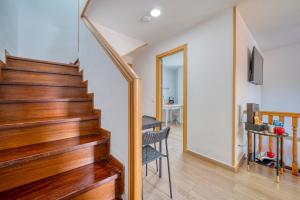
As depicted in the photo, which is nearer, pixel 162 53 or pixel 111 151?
pixel 111 151

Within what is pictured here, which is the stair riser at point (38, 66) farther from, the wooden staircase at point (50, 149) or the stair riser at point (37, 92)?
the stair riser at point (37, 92)

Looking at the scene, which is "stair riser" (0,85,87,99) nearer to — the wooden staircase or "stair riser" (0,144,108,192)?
the wooden staircase

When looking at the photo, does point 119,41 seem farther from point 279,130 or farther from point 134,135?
point 279,130

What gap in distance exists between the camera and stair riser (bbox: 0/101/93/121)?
1188 mm

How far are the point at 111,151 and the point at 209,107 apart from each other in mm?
1682

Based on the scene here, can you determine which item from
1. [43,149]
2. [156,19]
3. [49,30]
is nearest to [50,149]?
[43,149]

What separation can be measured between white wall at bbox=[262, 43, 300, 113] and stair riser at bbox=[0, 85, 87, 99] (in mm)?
4919

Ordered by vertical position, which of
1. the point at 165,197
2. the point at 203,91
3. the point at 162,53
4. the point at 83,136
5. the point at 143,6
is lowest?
the point at 165,197

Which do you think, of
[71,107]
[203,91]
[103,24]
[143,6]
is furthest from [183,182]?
[103,24]

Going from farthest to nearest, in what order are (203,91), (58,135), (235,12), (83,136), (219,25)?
(203,91)
(219,25)
(235,12)
(83,136)
(58,135)

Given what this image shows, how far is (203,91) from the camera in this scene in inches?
90.4

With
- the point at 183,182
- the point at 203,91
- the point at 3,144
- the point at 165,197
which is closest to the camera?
the point at 3,144

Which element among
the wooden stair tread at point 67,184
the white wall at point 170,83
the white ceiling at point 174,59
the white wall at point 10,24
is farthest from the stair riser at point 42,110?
the white wall at point 170,83

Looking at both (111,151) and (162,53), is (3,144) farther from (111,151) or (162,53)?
(162,53)
